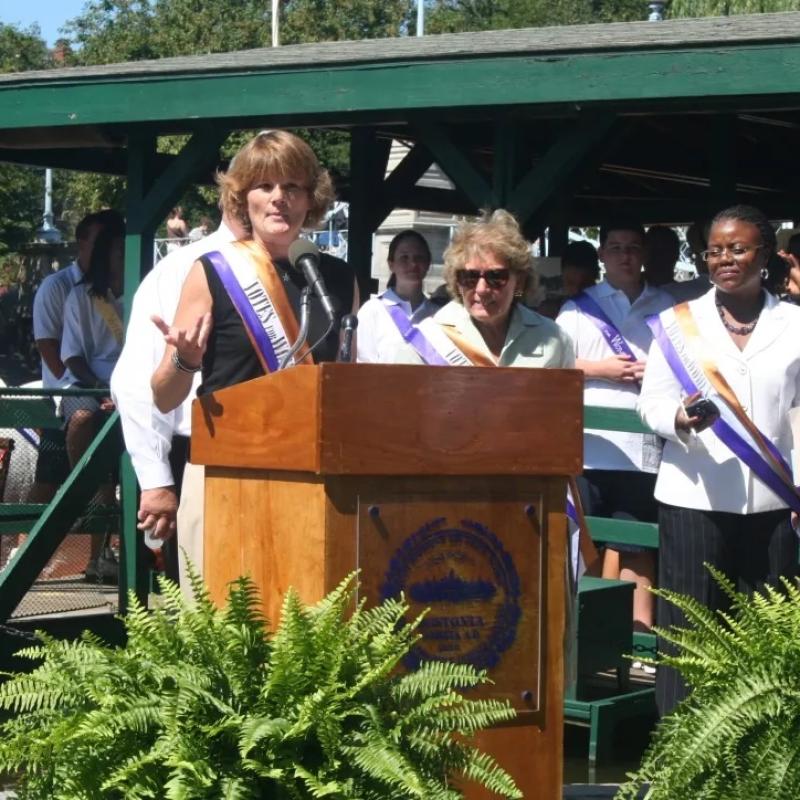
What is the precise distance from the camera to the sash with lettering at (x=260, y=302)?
4691mm

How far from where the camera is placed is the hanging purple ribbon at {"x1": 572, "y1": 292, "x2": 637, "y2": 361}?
24.9ft

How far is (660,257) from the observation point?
912cm

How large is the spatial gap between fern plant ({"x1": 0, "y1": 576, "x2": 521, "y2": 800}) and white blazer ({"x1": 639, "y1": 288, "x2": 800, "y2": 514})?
2.36 m

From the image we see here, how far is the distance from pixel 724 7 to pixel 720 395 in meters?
35.1

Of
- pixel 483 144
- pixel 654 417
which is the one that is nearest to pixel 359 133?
pixel 483 144

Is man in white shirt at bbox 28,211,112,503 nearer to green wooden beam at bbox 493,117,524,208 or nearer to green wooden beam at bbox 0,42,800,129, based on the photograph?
green wooden beam at bbox 0,42,800,129

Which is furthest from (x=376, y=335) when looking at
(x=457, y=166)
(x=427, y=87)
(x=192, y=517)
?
(x=457, y=166)

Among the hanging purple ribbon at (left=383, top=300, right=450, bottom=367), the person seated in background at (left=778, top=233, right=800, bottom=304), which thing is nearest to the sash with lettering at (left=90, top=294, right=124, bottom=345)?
the person seated in background at (left=778, top=233, right=800, bottom=304)

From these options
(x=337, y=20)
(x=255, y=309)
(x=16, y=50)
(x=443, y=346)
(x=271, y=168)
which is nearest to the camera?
(x=255, y=309)

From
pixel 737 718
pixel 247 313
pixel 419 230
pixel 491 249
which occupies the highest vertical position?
pixel 419 230

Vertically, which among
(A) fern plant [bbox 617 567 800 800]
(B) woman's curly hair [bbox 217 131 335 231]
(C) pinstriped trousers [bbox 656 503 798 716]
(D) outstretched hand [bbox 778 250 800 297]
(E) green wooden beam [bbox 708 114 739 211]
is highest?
(E) green wooden beam [bbox 708 114 739 211]

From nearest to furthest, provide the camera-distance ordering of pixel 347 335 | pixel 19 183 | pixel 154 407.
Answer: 1. pixel 347 335
2. pixel 154 407
3. pixel 19 183

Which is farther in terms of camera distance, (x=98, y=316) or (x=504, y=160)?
(x=98, y=316)

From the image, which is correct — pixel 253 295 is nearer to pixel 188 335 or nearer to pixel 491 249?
pixel 188 335
